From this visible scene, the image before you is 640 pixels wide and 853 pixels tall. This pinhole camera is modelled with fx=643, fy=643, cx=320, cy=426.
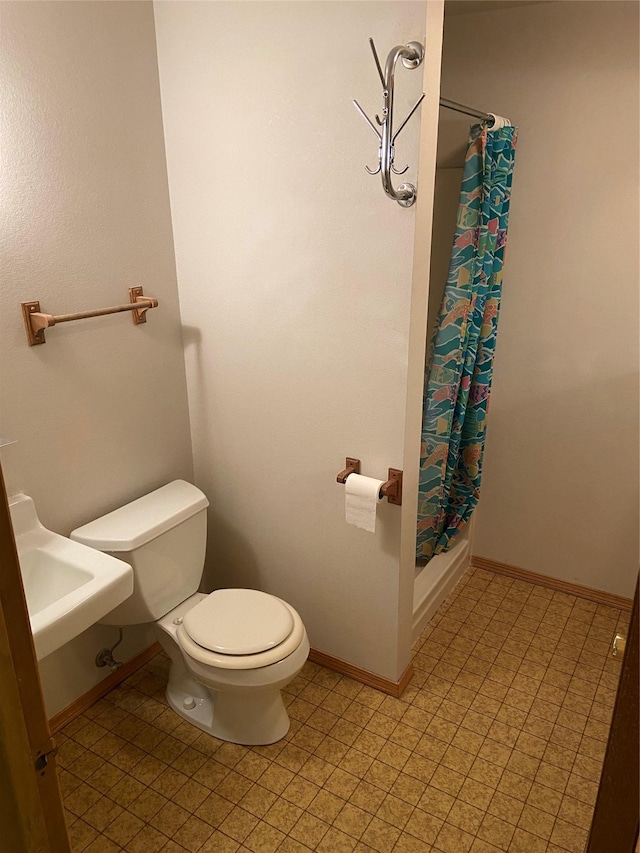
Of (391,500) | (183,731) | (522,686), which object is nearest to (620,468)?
(522,686)

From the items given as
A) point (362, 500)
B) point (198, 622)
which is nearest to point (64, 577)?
point (198, 622)

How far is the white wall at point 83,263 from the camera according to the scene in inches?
72.4

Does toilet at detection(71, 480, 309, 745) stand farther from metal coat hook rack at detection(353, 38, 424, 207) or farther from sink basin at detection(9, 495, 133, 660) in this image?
metal coat hook rack at detection(353, 38, 424, 207)

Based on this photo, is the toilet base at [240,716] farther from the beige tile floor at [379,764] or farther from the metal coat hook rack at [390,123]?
the metal coat hook rack at [390,123]

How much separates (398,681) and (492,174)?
191 centimetres

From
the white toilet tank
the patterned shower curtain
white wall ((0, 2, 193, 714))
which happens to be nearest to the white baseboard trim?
the patterned shower curtain

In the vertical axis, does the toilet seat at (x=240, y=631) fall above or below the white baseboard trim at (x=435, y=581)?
above

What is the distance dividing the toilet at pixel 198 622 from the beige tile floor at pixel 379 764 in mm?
92

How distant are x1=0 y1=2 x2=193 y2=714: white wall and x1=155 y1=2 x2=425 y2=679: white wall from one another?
117 millimetres

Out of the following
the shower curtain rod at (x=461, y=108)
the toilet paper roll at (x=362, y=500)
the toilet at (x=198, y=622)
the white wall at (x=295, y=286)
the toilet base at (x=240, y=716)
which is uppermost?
the shower curtain rod at (x=461, y=108)

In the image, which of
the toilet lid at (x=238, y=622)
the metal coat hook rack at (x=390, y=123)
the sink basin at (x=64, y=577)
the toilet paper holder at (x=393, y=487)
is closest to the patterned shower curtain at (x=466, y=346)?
the toilet paper holder at (x=393, y=487)

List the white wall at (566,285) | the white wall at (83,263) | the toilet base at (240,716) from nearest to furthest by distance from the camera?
the white wall at (83,263) → the toilet base at (240,716) → the white wall at (566,285)

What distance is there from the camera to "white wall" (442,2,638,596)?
2375 millimetres

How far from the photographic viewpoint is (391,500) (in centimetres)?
213
